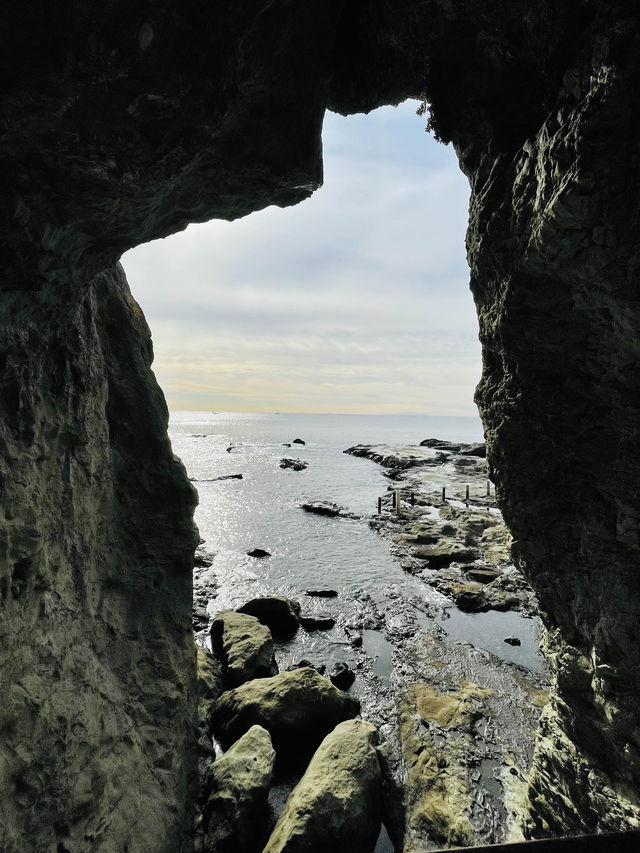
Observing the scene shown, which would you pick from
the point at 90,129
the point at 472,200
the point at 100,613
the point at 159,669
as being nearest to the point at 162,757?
the point at 159,669

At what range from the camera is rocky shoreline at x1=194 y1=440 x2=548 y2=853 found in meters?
9.00

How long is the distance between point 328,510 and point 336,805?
30872 millimetres

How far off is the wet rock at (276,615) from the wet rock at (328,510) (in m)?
19.9

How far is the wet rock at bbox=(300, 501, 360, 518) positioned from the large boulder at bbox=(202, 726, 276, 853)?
1127 inches

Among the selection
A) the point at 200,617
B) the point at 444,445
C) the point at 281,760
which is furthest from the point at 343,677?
the point at 444,445

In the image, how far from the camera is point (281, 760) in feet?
36.4

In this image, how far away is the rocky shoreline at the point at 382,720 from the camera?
900 centimetres

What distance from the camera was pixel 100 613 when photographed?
8.30m

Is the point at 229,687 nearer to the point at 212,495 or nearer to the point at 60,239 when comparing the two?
the point at 60,239

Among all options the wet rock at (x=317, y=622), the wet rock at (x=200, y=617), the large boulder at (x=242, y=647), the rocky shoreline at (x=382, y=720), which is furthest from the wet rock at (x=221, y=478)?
the large boulder at (x=242, y=647)

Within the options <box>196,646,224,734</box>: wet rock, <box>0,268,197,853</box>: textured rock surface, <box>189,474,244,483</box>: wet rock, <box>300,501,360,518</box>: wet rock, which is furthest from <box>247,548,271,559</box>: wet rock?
<box>189,474,244,483</box>: wet rock

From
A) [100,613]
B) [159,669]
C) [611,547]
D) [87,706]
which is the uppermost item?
[611,547]

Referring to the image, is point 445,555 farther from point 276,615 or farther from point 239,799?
point 239,799

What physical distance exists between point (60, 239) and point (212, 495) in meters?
44.0
